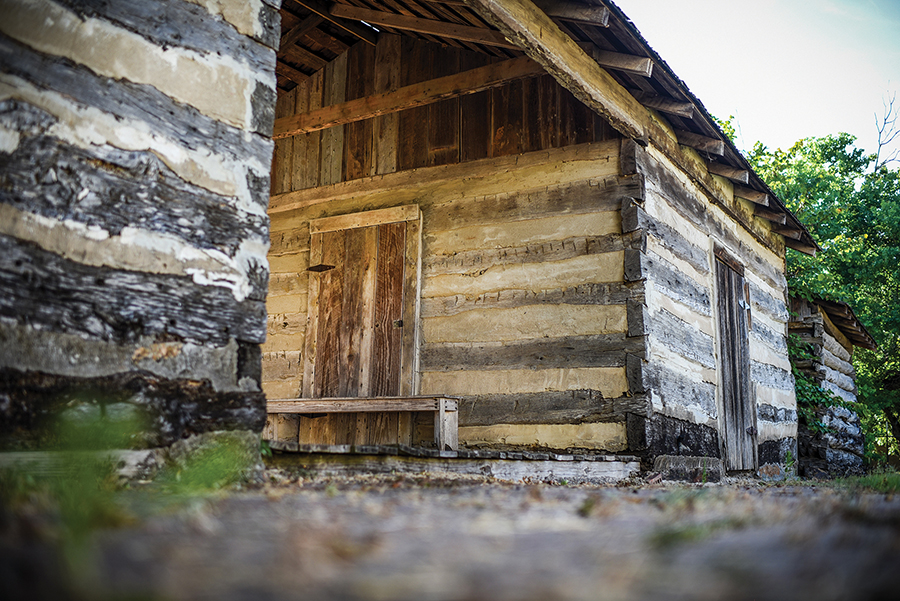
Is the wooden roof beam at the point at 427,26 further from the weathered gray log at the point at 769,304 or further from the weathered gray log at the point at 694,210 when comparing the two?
the weathered gray log at the point at 769,304

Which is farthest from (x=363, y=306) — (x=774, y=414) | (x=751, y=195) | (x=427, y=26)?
(x=774, y=414)

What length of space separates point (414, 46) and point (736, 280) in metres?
4.92

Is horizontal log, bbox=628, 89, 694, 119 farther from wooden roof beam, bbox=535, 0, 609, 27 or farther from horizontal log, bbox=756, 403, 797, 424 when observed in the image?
horizontal log, bbox=756, 403, 797, 424

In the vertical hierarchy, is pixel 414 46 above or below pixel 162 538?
above

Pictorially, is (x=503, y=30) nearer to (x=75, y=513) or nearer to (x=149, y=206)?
(x=149, y=206)

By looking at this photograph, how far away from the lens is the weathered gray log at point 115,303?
2.13 metres

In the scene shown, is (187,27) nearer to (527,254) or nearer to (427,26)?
(427,26)

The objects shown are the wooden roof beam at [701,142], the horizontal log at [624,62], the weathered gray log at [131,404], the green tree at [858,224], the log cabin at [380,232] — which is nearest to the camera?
the weathered gray log at [131,404]

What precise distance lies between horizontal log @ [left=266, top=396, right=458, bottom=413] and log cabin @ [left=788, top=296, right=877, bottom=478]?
7.49 m

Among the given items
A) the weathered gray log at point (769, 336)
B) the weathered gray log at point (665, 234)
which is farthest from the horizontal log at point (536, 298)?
the weathered gray log at point (769, 336)

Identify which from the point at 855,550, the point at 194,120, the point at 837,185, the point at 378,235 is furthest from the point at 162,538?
the point at 837,185

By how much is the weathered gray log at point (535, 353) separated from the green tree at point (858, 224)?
408 inches

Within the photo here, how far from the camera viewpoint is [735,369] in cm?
812

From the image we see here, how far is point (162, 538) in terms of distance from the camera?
117cm
